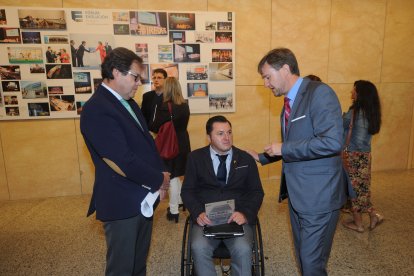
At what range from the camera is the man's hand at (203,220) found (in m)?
2.07

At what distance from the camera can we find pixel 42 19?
3809 mm

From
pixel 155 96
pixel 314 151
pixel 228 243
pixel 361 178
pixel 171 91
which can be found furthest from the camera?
pixel 155 96

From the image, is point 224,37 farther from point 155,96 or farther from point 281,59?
point 281,59

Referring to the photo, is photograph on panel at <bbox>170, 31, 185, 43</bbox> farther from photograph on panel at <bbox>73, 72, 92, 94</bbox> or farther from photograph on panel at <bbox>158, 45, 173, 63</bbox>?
photograph on panel at <bbox>73, 72, 92, 94</bbox>

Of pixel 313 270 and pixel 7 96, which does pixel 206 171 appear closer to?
pixel 313 270

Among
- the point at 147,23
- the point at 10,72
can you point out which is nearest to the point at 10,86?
the point at 10,72

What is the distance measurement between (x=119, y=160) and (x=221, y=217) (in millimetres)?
867

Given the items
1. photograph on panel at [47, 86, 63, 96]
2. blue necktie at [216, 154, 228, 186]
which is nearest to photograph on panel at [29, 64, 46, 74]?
photograph on panel at [47, 86, 63, 96]

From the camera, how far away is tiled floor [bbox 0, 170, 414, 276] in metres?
2.55

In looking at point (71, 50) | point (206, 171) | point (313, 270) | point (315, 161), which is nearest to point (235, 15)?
point (71, 50)

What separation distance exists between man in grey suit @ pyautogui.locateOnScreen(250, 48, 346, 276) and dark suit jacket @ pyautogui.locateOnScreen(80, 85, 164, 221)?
73cm

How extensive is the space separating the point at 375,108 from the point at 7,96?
14.4ft

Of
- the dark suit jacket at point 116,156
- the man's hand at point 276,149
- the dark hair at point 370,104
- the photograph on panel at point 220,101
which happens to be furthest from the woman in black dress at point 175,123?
the dark hair at point 370,104

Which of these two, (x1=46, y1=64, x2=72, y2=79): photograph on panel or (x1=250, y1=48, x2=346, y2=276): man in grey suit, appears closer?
(x1=250, y1=48, x2=346, y2=276): man in grey suit
